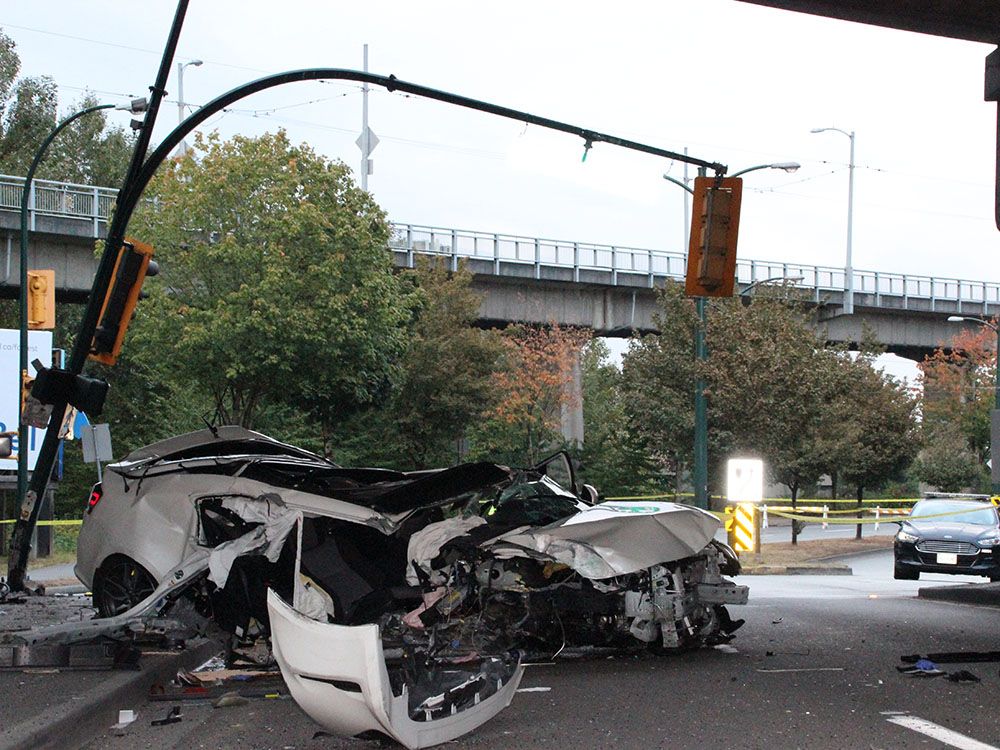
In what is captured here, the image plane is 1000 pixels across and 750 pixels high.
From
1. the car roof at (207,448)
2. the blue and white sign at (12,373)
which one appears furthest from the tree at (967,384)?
the car roof at (207,448)

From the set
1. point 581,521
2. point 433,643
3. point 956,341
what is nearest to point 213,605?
point 433,643

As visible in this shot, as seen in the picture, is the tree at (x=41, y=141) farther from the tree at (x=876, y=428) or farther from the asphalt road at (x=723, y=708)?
the asphalt road at (x=723, y=708)

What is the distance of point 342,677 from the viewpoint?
583 centimetres

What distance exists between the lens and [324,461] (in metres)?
11.3

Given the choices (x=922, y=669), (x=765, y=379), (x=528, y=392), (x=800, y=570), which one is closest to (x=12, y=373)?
(x=765, y=379)

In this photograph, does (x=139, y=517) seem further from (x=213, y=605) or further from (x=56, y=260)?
(x=56, y=260)

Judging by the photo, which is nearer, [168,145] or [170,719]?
[170,719]

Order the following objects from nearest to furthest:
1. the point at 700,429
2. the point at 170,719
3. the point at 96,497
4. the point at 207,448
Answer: the point at 170,719 → the point at 96,497 → the point at 207,448 → the point at 700,429

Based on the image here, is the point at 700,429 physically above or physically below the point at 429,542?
above

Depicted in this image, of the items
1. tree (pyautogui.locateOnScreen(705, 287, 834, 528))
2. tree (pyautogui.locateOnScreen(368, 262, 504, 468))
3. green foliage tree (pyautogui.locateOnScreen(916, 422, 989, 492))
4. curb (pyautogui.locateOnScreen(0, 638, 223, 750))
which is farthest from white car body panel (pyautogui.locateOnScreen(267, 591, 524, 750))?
green foliage tree (pyautogui.locateOnScreen(916, 422, 989, 492))

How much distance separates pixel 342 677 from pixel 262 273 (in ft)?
96.1

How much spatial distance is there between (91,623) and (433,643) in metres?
2.65

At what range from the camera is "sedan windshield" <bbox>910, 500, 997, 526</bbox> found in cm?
2062

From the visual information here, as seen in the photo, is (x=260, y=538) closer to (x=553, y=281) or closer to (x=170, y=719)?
(x=170, y=719)
